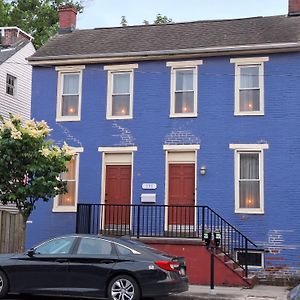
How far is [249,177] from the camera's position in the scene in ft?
54.6

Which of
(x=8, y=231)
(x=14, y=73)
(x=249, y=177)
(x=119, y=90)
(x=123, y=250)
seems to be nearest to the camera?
(x=123, y=250)

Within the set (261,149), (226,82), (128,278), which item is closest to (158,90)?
(226,82)

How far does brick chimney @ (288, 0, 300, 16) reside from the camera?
1877 centimetres

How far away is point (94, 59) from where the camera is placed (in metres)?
18.1

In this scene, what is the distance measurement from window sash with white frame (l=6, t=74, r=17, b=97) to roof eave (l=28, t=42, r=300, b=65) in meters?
5.69

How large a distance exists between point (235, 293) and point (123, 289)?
3418 millimetres

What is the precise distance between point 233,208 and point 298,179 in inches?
79.7

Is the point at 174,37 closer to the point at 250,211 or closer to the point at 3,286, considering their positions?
the point at 250,211

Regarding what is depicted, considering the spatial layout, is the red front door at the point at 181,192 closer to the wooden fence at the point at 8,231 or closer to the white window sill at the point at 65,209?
the white window sill at the point at 65,209

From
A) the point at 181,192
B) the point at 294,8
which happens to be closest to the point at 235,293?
the point at 181,192

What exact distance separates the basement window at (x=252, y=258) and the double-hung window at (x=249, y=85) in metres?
4.05

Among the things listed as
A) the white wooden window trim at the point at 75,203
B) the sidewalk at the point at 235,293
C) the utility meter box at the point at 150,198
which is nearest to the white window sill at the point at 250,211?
the sidewalk at the point at 235,293

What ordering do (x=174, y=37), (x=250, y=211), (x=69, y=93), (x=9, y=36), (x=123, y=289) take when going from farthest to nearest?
(x=9, y=36) → (x=174, y=37) → (x=69, y=93) → (x=250, y=211) → (x=123, y=289)

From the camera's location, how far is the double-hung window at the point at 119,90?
17938 mm
